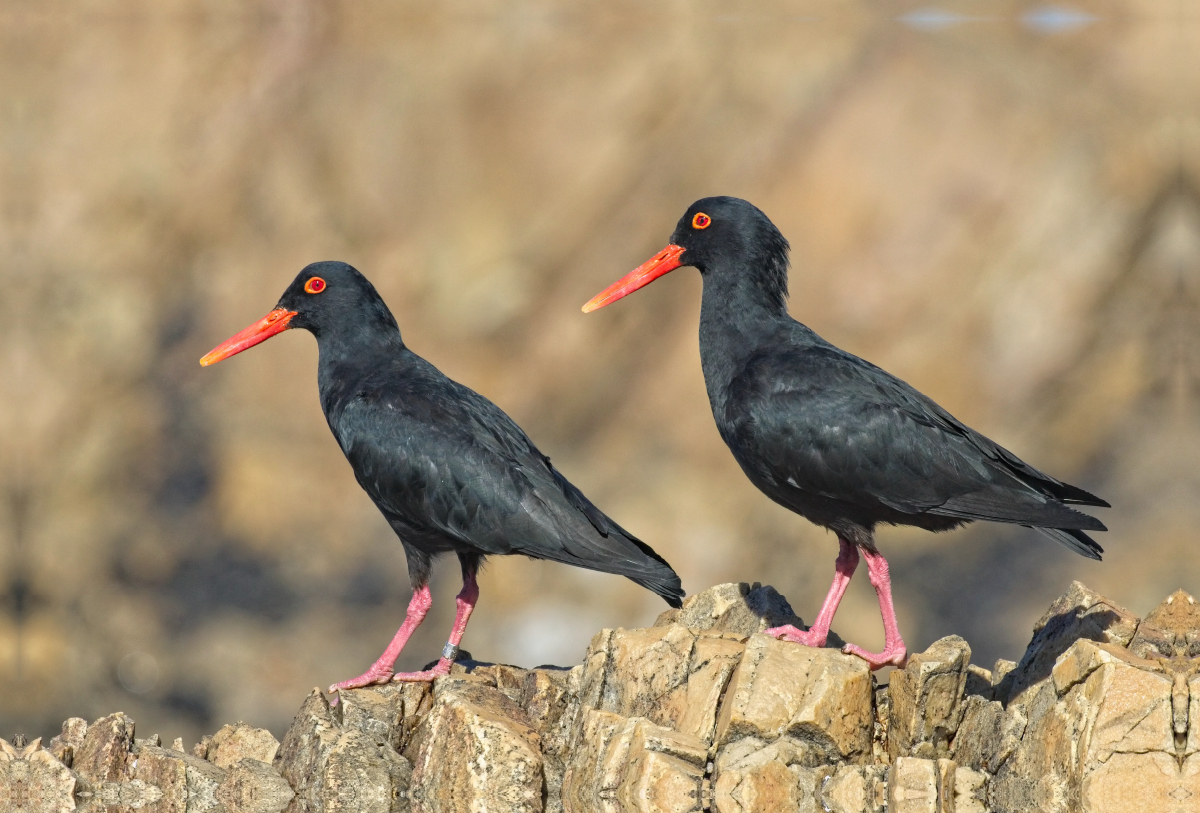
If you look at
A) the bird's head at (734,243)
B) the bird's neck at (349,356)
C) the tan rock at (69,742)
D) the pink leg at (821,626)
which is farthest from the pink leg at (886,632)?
the tan rock at (69,742)

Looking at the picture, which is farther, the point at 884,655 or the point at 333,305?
the point at 333,305

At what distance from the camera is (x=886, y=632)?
26.7 feet

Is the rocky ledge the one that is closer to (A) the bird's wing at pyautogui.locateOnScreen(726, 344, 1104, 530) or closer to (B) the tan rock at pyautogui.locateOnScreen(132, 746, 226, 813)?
(B) the tan rock at pyautogui.locateOnScreen(132, 746, 226, 813)

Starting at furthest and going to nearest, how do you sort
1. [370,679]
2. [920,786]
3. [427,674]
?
[370,679] → [427,674] → [920,786]

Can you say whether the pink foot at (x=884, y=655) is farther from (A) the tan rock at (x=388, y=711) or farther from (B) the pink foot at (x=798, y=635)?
(A) the tan rock at (x=388, y=711)

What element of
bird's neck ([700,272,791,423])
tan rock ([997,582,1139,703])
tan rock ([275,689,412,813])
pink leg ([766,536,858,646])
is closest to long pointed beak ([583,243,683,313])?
bird's neck ([700,272,791,423])

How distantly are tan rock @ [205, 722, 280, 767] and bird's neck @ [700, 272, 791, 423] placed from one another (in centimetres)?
380

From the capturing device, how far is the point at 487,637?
23719 millimetres

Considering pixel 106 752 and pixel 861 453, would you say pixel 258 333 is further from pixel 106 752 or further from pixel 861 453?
pixel 861 453

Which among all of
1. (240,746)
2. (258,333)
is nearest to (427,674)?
(240,746)

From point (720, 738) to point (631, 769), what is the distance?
1.75 ft

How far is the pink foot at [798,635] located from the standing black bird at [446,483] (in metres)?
0.70

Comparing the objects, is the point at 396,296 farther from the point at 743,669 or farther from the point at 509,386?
the point at 743,669

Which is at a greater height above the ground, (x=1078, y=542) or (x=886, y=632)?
(x=1078, y=542)
